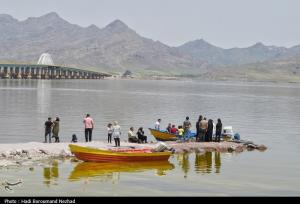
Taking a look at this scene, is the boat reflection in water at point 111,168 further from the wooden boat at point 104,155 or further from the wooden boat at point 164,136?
the wooden boat at point 164,136

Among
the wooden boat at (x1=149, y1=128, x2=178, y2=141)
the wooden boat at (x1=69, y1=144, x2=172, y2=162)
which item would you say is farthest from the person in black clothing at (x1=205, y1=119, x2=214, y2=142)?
the wooden boat at (x1=69, y1=144, x2=172, y2=162)

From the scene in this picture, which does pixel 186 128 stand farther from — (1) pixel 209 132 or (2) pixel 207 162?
(2) pixel 207 162

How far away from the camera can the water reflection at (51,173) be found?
34416mm

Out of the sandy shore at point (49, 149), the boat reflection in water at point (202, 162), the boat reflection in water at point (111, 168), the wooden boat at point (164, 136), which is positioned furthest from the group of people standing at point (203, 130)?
the boat reflection in water at point (111, 168)

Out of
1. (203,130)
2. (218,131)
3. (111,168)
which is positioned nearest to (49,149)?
(111,168)

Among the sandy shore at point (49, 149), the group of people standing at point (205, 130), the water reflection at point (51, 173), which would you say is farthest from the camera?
the group of people standing at point (205, 130)

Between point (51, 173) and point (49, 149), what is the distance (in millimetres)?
Answer: 5938

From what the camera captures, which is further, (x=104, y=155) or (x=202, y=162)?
(x=202, y=162)

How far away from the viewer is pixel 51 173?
120ft

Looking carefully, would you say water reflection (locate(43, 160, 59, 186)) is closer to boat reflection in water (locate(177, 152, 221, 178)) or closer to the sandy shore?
the sandy shore

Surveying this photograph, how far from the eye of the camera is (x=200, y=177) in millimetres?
37906

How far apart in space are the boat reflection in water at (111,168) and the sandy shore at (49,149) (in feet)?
9.21

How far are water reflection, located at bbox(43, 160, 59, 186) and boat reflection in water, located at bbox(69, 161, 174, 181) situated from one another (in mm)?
985

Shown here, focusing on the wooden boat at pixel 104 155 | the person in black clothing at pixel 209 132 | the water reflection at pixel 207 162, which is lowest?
the water reflection at pixel 207 162
